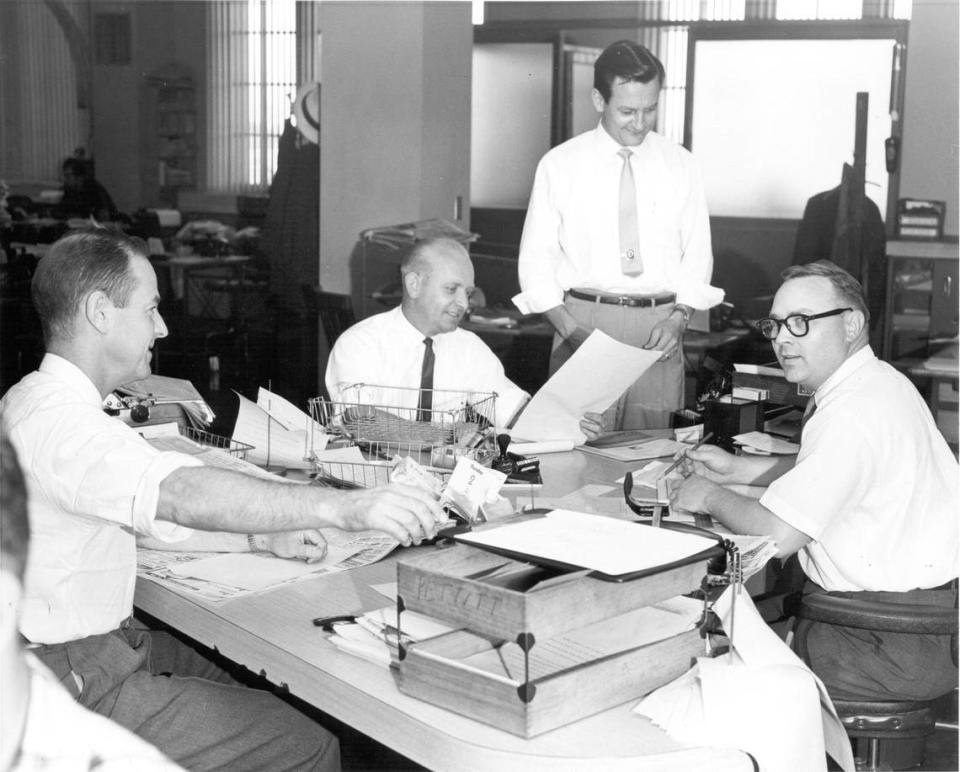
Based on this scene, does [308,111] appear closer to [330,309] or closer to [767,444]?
[330,309]

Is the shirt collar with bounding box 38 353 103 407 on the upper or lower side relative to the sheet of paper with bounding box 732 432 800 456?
upper

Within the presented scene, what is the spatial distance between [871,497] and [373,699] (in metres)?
→ 1.19

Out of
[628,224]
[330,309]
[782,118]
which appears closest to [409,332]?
[628,224]

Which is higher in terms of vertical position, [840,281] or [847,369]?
[840,281]

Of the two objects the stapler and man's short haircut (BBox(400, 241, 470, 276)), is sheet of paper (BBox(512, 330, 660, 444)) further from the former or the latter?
man's short haircut (BBox(400, 241, 470, 276))

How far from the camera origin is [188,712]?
1.83 metres

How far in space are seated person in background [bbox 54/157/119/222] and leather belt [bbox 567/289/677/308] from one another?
2.70 m

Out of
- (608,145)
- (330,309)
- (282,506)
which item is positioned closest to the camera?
(282,506)

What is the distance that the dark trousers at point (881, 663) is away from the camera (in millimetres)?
2133

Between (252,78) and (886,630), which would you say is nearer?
(886,630)

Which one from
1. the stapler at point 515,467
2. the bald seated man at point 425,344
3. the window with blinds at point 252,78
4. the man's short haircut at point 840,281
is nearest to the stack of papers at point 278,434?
the stapler at point 515,467

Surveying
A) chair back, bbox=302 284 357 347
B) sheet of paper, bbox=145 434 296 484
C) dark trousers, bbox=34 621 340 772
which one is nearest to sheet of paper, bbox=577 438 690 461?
sheet of paper, bbox=145 434 296 484

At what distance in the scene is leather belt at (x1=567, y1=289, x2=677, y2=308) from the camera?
397 centimetres

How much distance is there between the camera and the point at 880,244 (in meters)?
6.57
